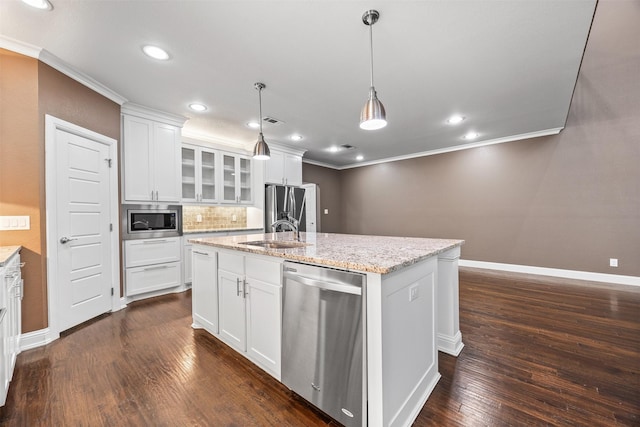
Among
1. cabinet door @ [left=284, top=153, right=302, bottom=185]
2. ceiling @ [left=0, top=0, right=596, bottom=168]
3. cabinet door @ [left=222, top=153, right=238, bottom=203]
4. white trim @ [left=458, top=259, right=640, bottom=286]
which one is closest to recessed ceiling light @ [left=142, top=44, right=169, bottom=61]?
ceiling @ [left=0, top=0, right=596, bottom=168]

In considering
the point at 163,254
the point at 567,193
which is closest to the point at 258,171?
the point at 163,254

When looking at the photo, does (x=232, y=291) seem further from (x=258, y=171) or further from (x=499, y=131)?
(x=499, y=131)

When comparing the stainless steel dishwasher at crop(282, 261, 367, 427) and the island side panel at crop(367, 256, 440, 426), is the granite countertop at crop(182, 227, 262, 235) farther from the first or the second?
the island side panel at crop(367, 256, 440, 426)

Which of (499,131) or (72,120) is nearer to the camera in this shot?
(72,120)

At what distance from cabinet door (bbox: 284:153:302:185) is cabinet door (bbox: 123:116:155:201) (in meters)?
2.43

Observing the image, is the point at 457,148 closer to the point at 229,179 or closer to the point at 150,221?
the point at 229,179

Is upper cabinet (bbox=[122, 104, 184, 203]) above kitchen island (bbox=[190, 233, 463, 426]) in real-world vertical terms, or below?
above

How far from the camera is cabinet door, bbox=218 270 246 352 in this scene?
6.79 ft

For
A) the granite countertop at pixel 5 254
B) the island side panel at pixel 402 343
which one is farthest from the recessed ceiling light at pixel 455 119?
the granite countertop at pixel 5 254

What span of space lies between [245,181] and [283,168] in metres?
0.81

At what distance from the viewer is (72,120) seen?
2.64 m

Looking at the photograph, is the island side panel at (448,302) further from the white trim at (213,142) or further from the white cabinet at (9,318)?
the white trim at (213,142)

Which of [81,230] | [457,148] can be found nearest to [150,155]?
[81,230]

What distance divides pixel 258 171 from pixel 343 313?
4116mm
